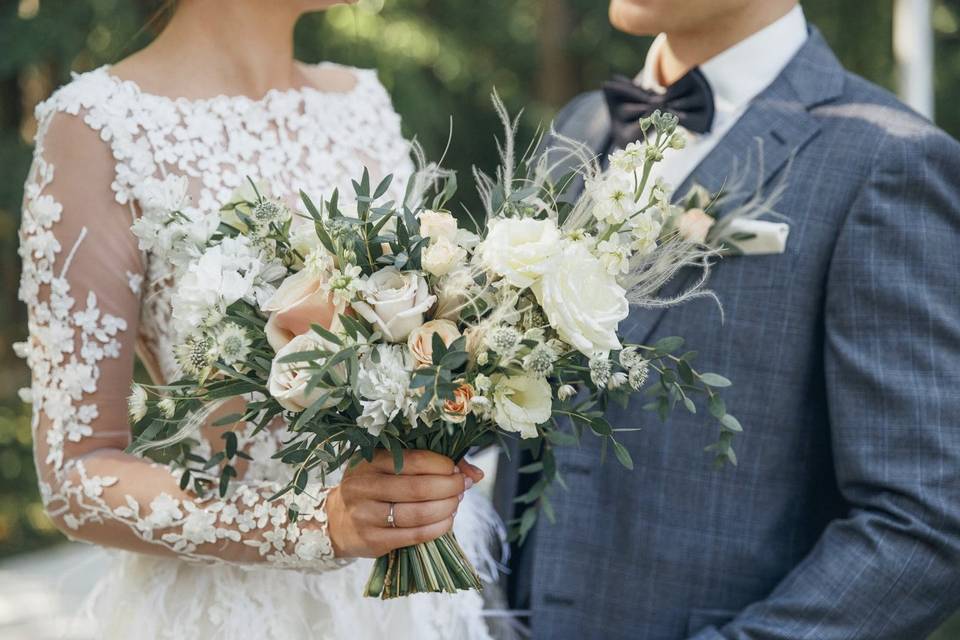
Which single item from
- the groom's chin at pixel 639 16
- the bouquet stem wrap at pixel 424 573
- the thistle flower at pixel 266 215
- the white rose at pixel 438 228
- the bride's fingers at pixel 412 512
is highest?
the groom's chin at pixel 639 16

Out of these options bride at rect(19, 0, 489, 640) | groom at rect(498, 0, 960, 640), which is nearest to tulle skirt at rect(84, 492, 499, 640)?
bride at rect(19, 0, 489, 640)

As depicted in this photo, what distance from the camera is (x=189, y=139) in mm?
2143

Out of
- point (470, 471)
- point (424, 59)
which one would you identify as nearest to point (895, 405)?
point (470, 471)

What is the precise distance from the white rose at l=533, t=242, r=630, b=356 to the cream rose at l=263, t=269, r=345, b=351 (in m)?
0.31

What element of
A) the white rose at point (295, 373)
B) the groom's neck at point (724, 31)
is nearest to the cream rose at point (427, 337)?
the white rose at point (295, 373)

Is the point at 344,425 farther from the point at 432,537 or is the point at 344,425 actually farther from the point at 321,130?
the point at 321,130

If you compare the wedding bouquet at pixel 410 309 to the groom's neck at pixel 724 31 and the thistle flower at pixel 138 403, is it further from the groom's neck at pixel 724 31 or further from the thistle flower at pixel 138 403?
the groom's neck at pixel 724 31

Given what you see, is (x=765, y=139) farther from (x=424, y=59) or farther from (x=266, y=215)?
(x=424, y=59)

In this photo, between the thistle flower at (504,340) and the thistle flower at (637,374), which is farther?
the thistle flower at (637,374)

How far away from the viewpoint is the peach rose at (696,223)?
6.78 feet

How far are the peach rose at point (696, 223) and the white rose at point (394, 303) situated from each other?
689 mm

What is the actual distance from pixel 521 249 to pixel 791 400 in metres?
0.93

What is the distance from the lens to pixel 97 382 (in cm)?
203

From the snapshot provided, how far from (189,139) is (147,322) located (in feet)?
1.26
